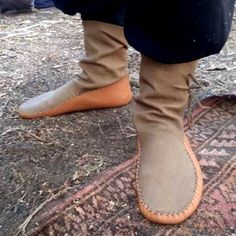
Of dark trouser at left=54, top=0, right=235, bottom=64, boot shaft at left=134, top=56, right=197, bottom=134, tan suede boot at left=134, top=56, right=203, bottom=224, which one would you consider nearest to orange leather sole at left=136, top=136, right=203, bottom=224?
tan suede boot at left=134, top=56, right=203, bottom=224

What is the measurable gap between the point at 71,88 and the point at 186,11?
1.76 feet

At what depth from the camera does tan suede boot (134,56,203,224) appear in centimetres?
93

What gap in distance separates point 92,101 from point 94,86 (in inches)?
1.6

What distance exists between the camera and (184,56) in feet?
3.03

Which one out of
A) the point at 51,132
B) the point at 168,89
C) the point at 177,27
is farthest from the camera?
the point at 51,132

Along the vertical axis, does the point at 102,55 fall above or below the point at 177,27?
below

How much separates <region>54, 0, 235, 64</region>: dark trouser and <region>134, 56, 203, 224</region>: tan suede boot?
6cm

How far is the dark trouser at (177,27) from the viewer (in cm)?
87

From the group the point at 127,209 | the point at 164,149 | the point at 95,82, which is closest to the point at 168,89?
the point at 164,149

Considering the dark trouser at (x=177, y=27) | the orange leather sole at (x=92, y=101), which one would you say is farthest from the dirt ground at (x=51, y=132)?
the dark trouser at (x=177, y=27)

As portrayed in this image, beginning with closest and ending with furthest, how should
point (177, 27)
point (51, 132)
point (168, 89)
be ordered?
point (177, 27)
point (168, 89)
point (51, 132)

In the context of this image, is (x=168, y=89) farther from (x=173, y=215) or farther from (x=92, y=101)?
(x=92, y=101)

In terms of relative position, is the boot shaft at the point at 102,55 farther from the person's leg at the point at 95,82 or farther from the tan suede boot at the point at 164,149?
the tan suede boot at the point at 164,149

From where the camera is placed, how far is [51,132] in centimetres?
125
